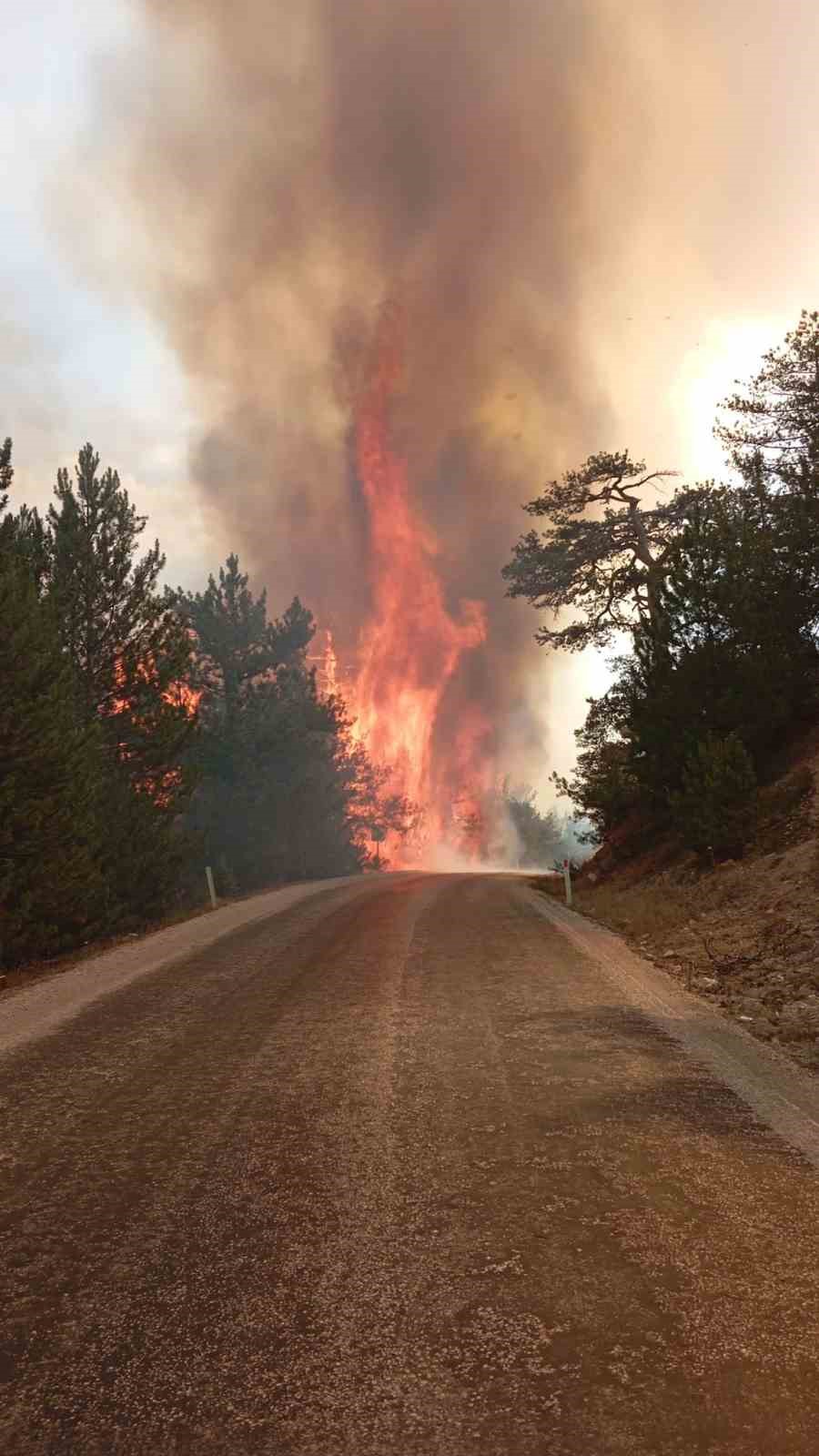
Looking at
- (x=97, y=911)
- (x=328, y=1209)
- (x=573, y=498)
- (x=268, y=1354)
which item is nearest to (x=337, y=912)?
(x=97, y=911)

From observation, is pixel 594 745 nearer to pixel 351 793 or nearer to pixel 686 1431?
pixel 686 1431

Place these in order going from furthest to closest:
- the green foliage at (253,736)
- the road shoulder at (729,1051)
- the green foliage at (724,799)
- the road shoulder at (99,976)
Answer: the green foliage at (253,736)
the green foliage at (724,799)
the road shoulder at (99,976)
the road shoulder at (729,1051)

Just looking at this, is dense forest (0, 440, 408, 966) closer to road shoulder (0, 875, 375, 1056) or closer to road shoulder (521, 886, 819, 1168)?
road shoulder (0, 875, 375, 1056)

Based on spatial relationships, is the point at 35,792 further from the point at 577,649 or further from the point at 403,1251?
the point at 577,649

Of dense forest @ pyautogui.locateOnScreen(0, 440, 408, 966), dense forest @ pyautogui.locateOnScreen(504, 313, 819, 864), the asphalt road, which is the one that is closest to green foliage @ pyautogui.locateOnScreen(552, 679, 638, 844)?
dense forest @ pyautogui.locateOnScreen(504, 313, 819, 864)

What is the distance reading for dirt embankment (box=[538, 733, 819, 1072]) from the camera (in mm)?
7215

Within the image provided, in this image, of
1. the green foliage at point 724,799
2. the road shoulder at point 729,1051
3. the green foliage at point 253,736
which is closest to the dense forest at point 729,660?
the green foliage at point 724,799

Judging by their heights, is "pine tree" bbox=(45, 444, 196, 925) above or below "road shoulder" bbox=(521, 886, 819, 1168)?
above

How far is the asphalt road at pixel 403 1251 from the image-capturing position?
2164 millimetres

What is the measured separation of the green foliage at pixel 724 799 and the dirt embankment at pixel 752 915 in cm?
41

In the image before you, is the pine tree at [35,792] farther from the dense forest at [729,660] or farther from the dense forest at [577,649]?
the dense forest at [729,660]

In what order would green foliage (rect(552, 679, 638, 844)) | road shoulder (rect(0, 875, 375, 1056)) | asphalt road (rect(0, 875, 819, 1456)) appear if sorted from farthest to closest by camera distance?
green foliage (rect(552, 679, 638, 844))
road shoulder (rect(0, 875, 375, 1056))
asphalt road (rect(0, 875, 819, 1456))

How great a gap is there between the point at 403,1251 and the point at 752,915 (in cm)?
939

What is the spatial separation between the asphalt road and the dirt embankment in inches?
71.1
